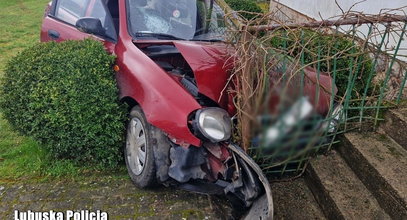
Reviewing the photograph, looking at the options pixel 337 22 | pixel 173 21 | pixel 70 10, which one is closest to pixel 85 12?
pixel 70 10

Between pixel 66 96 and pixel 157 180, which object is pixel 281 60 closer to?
pixel 157 180

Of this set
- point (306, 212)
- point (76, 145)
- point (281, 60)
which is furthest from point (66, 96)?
point (306, 212)

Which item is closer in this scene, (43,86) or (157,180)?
(157,180)

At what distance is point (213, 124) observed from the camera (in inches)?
104

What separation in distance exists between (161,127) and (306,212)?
1394 mm

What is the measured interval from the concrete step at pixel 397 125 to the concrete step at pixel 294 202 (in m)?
0.91

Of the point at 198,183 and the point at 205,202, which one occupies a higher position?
the point at 198,183

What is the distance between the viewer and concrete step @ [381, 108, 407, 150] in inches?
122

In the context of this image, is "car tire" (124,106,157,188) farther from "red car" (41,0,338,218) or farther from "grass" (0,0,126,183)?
"grass" (0,0,126,183)

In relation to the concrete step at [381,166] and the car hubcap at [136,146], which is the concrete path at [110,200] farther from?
the concrete step at [381,166]

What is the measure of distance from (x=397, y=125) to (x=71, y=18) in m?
3.89

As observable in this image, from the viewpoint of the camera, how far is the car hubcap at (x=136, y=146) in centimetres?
317

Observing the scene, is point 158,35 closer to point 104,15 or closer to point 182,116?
point 104,15

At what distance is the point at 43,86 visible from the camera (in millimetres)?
3283
